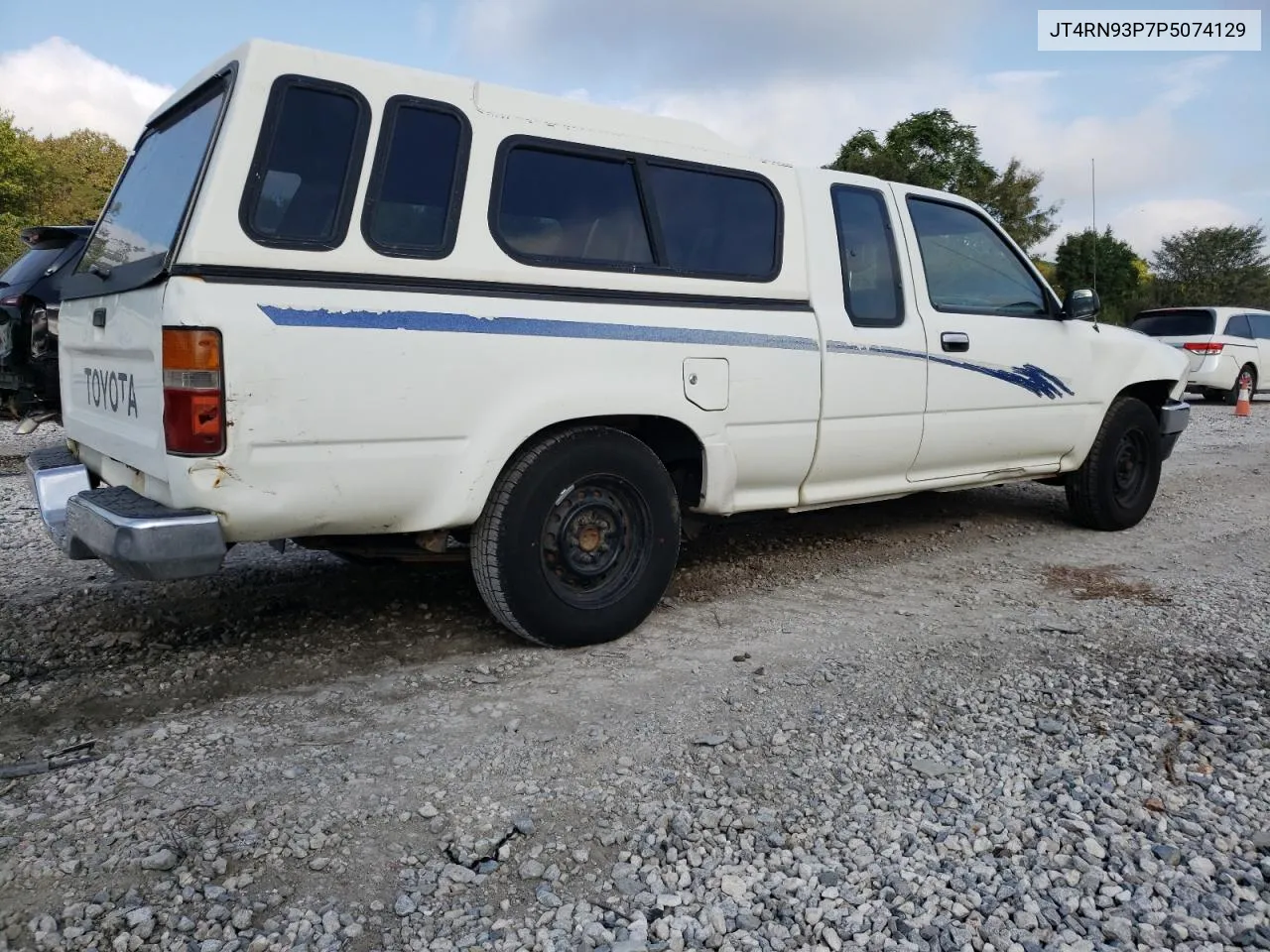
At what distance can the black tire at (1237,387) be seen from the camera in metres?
15.3

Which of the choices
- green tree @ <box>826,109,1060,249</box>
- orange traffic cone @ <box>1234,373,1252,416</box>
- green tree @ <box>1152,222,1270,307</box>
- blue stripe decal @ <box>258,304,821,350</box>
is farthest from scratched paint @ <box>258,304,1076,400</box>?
green tree @ <box>1152,222,1270,307</box>

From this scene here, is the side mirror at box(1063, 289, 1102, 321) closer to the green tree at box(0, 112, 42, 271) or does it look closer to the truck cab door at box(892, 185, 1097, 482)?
the truck cab door at box(892, 185, 1097, 482)

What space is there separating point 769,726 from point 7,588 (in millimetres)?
3564

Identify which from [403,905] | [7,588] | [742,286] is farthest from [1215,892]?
[7,588]

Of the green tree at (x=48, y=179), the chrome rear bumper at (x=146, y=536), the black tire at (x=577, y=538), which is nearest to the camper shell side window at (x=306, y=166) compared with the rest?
the chrome rear bumper at (x=146, y=536)

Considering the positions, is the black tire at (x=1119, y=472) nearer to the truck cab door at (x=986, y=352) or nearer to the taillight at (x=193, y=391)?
the truck cab door at (x=986, y=352)

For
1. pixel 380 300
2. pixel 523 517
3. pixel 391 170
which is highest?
pixel 391 170

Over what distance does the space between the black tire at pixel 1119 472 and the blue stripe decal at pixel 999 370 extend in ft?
1.80

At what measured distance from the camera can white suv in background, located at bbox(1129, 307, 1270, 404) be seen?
1484cm

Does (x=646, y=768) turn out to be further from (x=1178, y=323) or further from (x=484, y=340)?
(x=1178, y=323)

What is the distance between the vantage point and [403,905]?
6.96 feet

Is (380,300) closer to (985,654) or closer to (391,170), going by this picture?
(391,170)

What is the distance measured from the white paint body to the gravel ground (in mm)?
665

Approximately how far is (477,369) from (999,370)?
2.98 m
